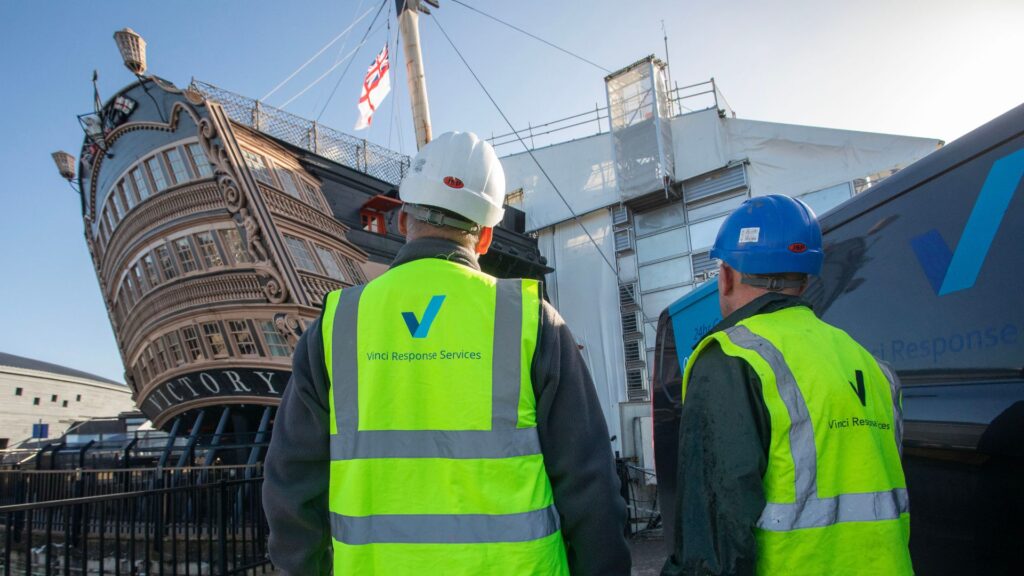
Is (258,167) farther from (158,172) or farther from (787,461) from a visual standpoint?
(787,461)

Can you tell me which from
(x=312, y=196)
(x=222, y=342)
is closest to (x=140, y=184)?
(x=312, y=196)

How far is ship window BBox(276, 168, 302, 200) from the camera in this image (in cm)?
1184

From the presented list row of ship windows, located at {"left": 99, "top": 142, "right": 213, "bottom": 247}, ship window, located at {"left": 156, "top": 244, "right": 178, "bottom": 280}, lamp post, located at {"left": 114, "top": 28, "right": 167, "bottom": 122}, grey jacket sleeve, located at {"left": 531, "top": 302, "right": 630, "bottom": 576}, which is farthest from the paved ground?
lamp post, located at {"left": 114, "top": 28, "right": 167, "bottom": 122}

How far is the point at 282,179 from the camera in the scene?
11.9 meters

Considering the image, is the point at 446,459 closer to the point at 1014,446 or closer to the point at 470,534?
the point at 470,534

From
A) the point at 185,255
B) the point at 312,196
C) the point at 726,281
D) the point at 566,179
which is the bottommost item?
the point at 726,281

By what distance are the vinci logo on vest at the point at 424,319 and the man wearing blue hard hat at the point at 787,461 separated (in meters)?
0.72

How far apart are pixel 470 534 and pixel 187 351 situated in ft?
41.8

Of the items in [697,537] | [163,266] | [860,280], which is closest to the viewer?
[697,537]

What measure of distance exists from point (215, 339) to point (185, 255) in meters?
1.80

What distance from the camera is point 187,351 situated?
39.8 feet

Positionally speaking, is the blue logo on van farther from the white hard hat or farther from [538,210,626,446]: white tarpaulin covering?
[538,210,626,446]: white tarpaulin covering

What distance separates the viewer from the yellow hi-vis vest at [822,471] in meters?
1.37

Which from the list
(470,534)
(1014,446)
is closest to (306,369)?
(470,534)
